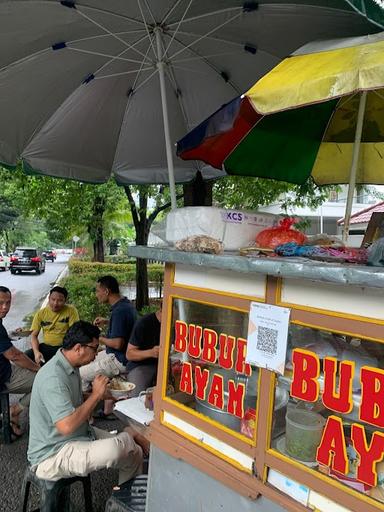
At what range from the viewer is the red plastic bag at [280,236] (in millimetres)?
2055

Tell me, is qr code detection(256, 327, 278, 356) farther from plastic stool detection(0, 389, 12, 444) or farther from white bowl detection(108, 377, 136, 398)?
plastic stool detection(0, 389, 12, 444)

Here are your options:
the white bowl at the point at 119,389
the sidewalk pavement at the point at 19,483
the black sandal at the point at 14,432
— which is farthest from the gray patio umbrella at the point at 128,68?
the black sandal at the point at 14,432

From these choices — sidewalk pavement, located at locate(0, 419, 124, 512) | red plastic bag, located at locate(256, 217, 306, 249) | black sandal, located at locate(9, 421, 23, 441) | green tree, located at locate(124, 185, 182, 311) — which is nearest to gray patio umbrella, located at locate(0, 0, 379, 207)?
red plastic bag, located at locate(256, 217, 306, 249)

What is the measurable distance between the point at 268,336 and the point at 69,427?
1.51 metres

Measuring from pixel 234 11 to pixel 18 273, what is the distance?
26.8 metres

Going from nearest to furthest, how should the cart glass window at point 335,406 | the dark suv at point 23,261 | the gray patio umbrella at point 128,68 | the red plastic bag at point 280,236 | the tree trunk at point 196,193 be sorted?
1. the cart glass window at point 335,406
2. the red plastic bag at point 280,236
3. the gray patio umbrella at point 128,68
4. the tree trunk at point 196,193
5. the dark suv at point 23,261

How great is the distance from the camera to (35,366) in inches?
159

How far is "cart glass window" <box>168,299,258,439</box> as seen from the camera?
182 cm

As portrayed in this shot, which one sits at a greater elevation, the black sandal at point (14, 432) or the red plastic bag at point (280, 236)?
the red plastic bag at point (280, 236)

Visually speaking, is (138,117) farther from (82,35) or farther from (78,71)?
(82,35)

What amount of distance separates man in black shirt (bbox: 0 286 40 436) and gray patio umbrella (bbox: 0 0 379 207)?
1.72 meters

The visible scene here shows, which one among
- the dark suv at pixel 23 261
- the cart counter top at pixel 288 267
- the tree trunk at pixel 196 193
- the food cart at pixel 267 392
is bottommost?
the dark suv at pixel 23 261

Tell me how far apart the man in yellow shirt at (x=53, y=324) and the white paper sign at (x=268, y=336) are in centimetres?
365

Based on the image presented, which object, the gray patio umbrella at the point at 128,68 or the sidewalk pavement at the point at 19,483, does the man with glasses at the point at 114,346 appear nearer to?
the sidewalk pavement at the point at 19,483
